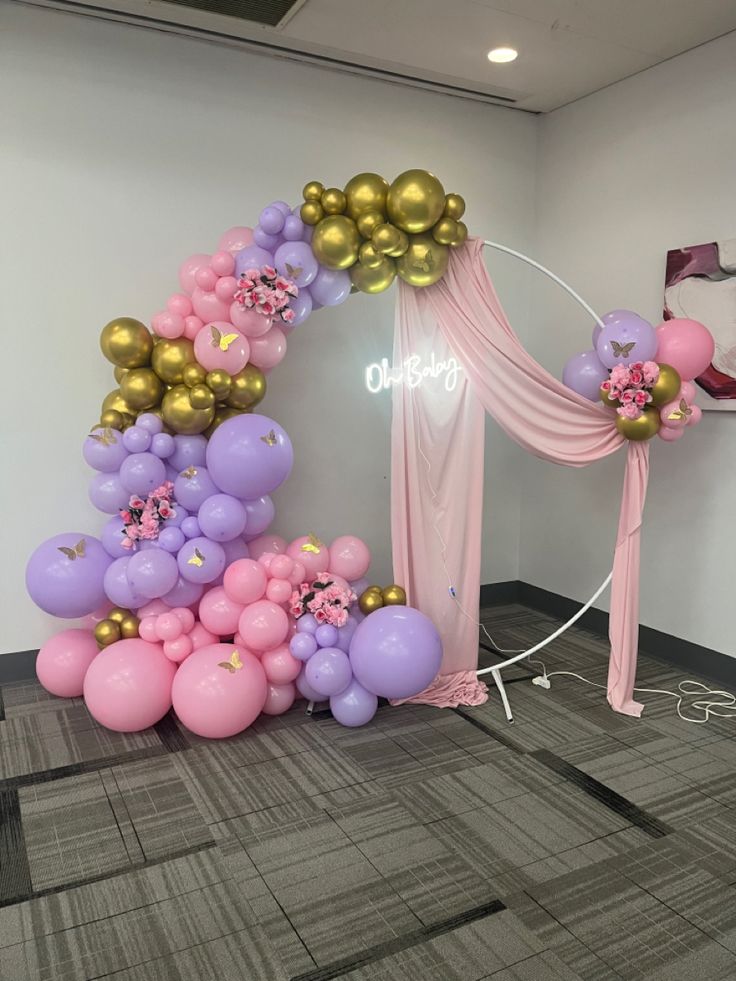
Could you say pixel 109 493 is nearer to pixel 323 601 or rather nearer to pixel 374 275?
pixel 323 601

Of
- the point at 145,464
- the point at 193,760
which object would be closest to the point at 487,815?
the point at 193,760

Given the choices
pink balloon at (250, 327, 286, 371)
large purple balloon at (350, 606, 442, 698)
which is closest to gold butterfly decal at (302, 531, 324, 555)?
large purple balloon at (350, 606, 442, 698)

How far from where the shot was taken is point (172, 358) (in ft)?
10.5

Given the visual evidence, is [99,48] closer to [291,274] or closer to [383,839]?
[291,274]

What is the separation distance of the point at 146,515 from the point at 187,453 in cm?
30

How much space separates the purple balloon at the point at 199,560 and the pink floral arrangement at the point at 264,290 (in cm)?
93

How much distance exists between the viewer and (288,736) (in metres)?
3.20

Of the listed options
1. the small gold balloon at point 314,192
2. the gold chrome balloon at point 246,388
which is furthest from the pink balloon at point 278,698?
the small gold balloon at point 314,192

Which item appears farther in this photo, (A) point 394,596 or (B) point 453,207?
(A) point 394,596

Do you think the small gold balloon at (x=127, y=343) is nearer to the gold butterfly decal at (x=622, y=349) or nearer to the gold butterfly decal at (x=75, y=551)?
the gold butterfly decal at (x=75, y=551)

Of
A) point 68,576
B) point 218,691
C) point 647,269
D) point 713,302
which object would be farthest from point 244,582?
point 647,269

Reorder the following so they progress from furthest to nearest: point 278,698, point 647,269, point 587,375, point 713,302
A: point 647,269 < point 713,302 < point 587,375 < point 278,698

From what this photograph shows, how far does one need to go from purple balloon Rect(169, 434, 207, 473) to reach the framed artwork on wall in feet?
7.40

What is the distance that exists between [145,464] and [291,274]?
3.06 feet
